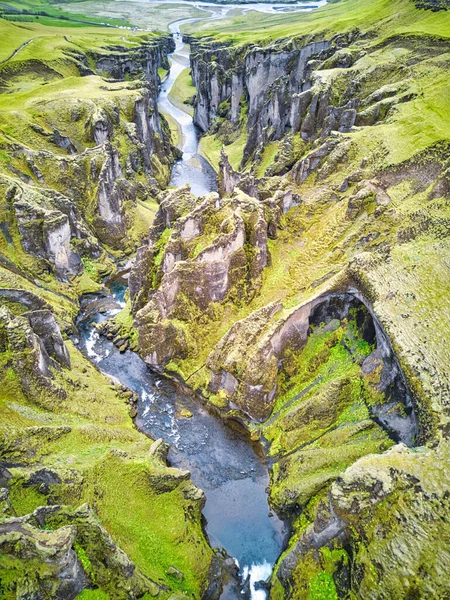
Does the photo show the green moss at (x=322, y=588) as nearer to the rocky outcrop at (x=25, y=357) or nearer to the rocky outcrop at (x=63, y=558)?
the rocky outcrop at (x=63, y=558)

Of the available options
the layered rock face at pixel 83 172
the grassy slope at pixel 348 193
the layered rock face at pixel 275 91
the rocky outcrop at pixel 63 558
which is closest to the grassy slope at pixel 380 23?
the grassy slope at pixel 348 193

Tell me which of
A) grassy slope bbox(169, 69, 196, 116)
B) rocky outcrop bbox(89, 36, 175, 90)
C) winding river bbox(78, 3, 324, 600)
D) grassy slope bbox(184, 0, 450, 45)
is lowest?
winding river bbox(78, 3, 324, 600)

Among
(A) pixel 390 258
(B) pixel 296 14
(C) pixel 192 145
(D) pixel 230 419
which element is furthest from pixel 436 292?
(B) pixel 296 14

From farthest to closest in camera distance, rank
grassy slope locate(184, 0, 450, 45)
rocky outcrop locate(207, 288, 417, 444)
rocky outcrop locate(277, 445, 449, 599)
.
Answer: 1. grassy slope locate(184, 0, 450, 45)
2. rocky outcrop locate(207, 288, 417, 444)
3. rocky outcrop locate(277, 445, 449, 599)

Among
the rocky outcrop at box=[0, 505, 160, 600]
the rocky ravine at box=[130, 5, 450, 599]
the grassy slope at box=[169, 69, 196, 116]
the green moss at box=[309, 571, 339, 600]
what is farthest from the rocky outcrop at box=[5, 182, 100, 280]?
the grassy slope at box=[169, 69, 196, 116]

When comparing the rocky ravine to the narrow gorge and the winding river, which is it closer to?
the narrow gorge
